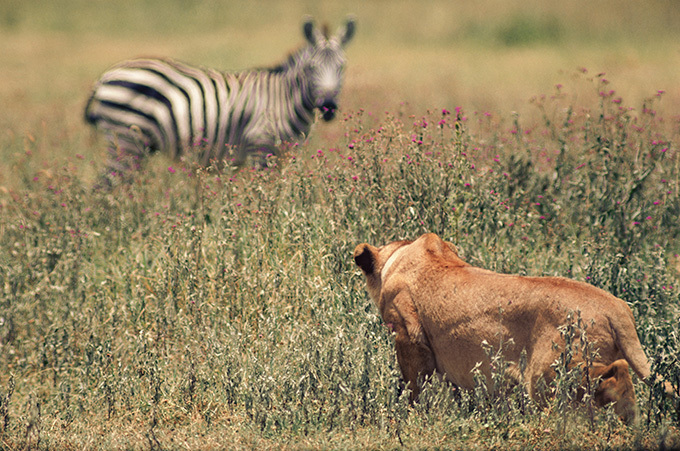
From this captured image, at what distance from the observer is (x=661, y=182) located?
6465mm

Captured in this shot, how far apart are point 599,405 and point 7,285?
4.78 meters

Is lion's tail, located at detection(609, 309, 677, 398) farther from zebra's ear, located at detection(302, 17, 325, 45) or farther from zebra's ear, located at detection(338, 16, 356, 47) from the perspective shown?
zebra's ear, located at detection(338, 16, 356, 47)

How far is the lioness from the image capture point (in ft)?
13.0

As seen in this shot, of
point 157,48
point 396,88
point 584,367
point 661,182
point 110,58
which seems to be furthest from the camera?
point 157,48

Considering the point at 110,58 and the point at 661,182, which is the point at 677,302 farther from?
the point at 110,58

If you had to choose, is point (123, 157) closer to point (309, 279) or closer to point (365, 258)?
point (309, 279)

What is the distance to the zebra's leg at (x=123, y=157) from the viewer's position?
811 cm

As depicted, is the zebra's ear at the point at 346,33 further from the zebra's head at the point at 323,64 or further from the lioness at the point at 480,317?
the lioness at the point at 480,317

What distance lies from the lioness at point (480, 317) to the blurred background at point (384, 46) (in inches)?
306

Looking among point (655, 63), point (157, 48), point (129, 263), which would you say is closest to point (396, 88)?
point (655, 63)

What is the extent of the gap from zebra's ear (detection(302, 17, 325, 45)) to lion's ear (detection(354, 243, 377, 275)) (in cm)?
534

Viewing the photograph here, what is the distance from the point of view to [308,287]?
5.77m

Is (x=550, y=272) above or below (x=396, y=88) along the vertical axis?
below

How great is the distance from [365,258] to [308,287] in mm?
914
